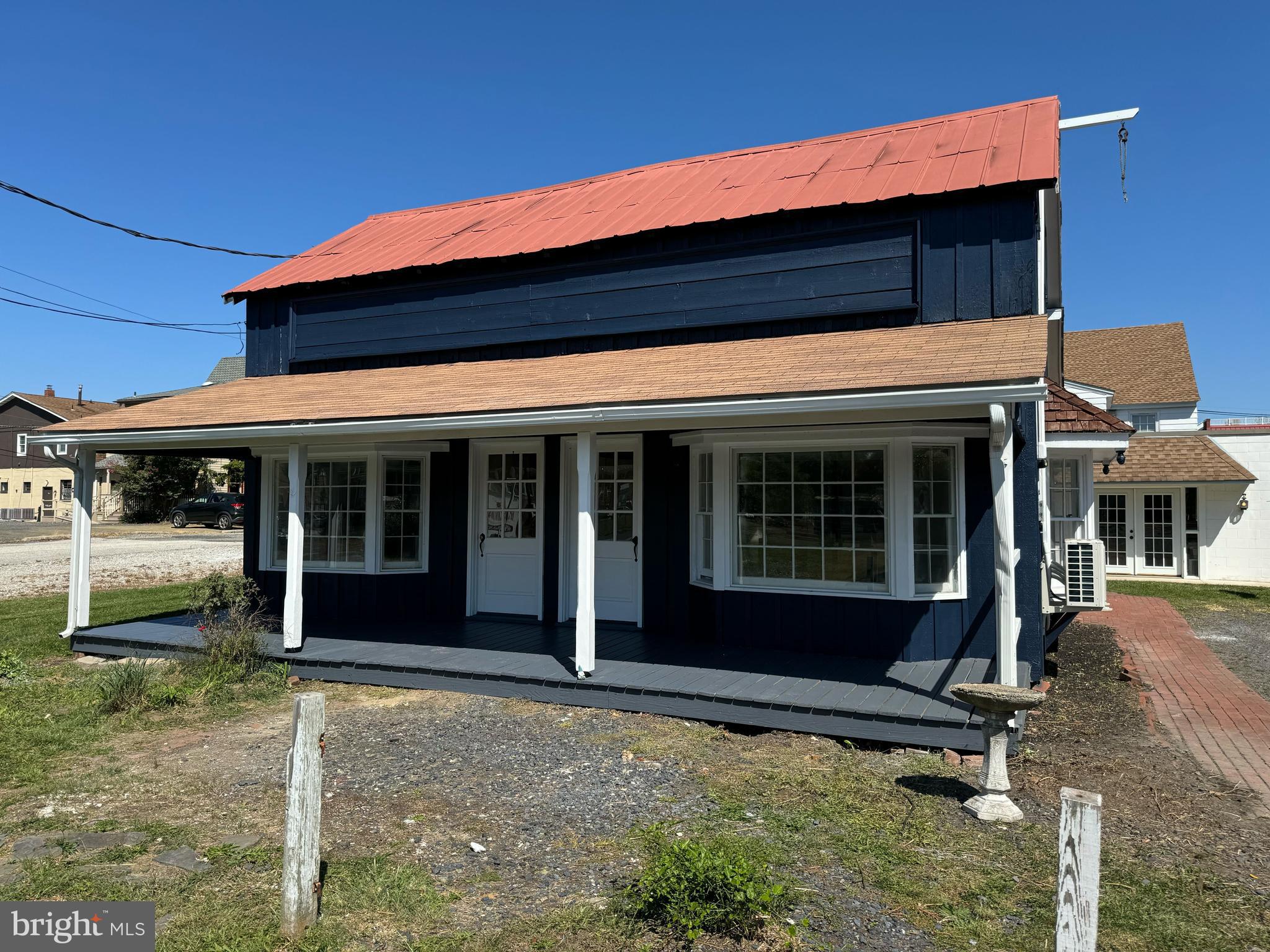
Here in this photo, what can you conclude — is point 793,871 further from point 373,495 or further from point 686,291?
point 373,495

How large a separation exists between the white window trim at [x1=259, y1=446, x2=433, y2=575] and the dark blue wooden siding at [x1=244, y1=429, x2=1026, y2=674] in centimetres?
8

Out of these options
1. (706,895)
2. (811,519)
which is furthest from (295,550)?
(706,895)

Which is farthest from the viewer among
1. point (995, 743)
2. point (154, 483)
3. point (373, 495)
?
point (154, 483)

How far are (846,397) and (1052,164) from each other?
365 cm

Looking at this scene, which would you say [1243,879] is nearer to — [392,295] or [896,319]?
[896,319]

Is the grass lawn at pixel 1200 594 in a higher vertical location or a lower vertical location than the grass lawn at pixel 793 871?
higher

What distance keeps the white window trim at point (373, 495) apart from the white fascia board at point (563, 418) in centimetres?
53

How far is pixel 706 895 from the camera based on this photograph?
343 cm

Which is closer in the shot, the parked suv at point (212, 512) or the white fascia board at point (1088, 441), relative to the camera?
the white fascia board at point (1088, 441)

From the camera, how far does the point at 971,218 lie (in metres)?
7.91

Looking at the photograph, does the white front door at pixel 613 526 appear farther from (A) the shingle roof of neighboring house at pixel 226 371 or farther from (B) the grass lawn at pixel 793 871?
(A) the shingle roof of neighboring house at pixel 226 371

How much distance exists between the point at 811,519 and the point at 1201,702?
13.1 ft

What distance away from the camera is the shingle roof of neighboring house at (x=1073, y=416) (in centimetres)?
838

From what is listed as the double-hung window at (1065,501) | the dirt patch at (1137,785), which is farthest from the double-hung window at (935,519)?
the double-hung window at (1065,501)
